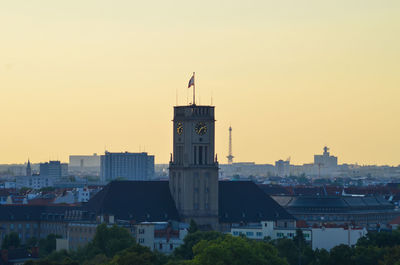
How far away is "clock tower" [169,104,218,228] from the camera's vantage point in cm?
16200

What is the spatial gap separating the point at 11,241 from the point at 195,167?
22.3m

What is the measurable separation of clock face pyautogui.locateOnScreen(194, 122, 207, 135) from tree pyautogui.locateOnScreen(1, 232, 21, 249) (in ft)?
77.8

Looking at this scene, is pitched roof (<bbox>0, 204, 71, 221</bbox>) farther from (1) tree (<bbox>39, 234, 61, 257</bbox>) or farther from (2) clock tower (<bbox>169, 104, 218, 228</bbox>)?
(1) tree (<bbox>39, 234, 61, 257</bbox>)

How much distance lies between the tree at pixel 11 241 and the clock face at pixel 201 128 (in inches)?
934

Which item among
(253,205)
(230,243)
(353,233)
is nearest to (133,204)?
(253,205)

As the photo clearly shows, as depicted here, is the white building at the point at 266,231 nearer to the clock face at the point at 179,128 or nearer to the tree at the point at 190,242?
the tree at the point at 190,242

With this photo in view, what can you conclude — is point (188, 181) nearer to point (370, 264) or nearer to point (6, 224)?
point (6, 224)

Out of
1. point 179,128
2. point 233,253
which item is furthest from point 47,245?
point 233,253

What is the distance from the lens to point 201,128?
535 ft

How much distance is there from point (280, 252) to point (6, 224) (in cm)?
5436

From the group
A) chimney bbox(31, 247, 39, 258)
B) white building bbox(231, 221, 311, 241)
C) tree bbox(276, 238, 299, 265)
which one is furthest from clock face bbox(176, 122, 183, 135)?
tree bbox(276, 238, 299, 265)

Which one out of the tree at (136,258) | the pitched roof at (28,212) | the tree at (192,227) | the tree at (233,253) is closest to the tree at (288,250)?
the tree at (233,253)

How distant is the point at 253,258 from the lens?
11700 cm

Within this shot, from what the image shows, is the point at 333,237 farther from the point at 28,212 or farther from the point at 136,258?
the point at 28,212
